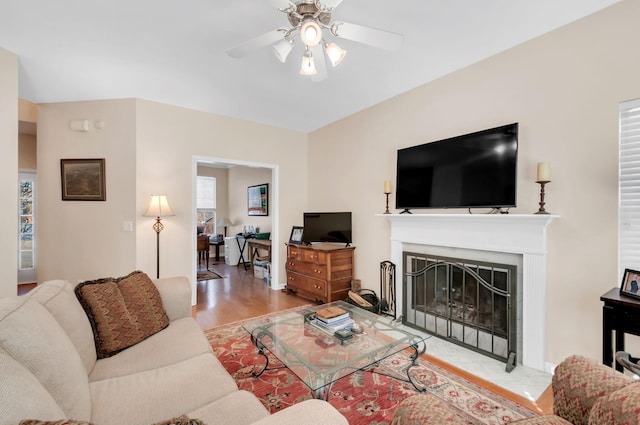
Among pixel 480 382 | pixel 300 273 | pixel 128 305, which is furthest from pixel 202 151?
pixel 480 382

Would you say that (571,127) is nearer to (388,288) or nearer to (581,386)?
(581,386)

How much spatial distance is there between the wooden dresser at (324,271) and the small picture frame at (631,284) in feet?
8.60

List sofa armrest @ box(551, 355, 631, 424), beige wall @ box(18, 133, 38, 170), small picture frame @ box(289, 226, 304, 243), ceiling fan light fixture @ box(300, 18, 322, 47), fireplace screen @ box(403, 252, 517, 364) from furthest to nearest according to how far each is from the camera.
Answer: beige wall @ box(18, 133, 38, 170) → small picture frame @ box(289, 226, 304, 243) → fireplace screen @ box(403, 252, 517, 364) → ceiling fan light fixture @ box(300, 18, 322, 47) → sofa armrest @ box(551, 355, 631, 424)

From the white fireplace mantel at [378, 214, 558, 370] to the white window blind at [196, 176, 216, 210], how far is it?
6.31 metres

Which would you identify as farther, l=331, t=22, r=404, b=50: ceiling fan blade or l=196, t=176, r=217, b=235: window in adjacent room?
l=196, t=176, r=217, b=235: window in adjacent room

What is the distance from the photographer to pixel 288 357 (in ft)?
6.01

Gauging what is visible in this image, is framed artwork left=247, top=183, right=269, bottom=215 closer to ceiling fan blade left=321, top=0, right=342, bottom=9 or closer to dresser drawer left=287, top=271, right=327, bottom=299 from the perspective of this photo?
dresser drawer left=287, top=271, right=327, bottom=299

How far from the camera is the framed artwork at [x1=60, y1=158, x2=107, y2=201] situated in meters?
3.55

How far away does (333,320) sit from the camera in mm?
2193

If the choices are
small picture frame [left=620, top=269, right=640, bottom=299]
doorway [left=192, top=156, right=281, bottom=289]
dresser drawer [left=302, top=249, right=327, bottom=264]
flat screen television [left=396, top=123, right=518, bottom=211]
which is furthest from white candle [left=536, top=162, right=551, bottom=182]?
doorway [left=192, top=156, right=281, bottom=289]

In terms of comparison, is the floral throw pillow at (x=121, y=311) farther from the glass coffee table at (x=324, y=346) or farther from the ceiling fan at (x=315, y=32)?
the ceiling fan at (x=315, y=32)

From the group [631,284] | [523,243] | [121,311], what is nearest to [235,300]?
[121,311]

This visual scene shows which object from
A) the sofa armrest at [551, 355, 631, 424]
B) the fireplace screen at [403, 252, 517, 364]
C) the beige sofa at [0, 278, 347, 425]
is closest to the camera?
the beige sofa at [0, 278, 347, 425]

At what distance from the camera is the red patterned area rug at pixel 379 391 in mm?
1797
